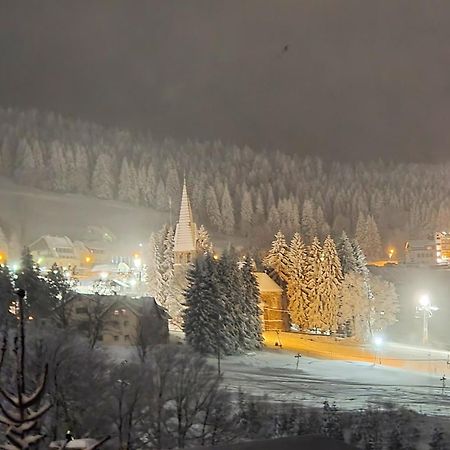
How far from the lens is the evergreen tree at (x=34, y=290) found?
35.7m

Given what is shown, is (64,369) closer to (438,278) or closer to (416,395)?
(416,395)

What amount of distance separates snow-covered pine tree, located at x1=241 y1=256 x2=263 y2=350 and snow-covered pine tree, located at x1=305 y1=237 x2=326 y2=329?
637 centimetres

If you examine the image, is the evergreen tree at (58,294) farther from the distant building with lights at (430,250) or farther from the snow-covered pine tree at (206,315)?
the distant building with lights at (430,250)

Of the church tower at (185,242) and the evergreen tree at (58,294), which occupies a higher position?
the church tower at (185,242)

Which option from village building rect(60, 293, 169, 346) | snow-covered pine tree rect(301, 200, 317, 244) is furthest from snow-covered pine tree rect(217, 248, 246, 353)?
snow-covered pine tree rect(301, 200, 317, 244)

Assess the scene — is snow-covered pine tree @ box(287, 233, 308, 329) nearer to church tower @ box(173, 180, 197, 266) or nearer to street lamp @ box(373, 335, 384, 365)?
street lamp @ box(373, 335, 384, 365)

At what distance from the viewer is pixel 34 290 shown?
3709 centimetres

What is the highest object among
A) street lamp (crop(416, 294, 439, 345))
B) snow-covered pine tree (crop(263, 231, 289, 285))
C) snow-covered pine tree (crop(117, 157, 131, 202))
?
snow-covered pine tree (crop(117, 157, 131, 202))

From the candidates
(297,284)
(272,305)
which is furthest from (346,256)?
(272,305)

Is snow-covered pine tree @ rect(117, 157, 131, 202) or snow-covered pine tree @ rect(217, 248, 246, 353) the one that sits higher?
snow-covered pine tree @ rect(117, 157, 131, 202)

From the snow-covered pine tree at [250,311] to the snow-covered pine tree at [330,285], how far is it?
22.8 feet

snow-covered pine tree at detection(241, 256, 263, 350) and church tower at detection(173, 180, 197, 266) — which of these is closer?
snow-covered pine tree at detection(241, 256, 263, 350)

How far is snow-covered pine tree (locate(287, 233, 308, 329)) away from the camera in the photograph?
48.7 m

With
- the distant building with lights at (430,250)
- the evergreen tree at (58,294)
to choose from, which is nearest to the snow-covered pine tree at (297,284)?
the evergreen tree at (58,294)
